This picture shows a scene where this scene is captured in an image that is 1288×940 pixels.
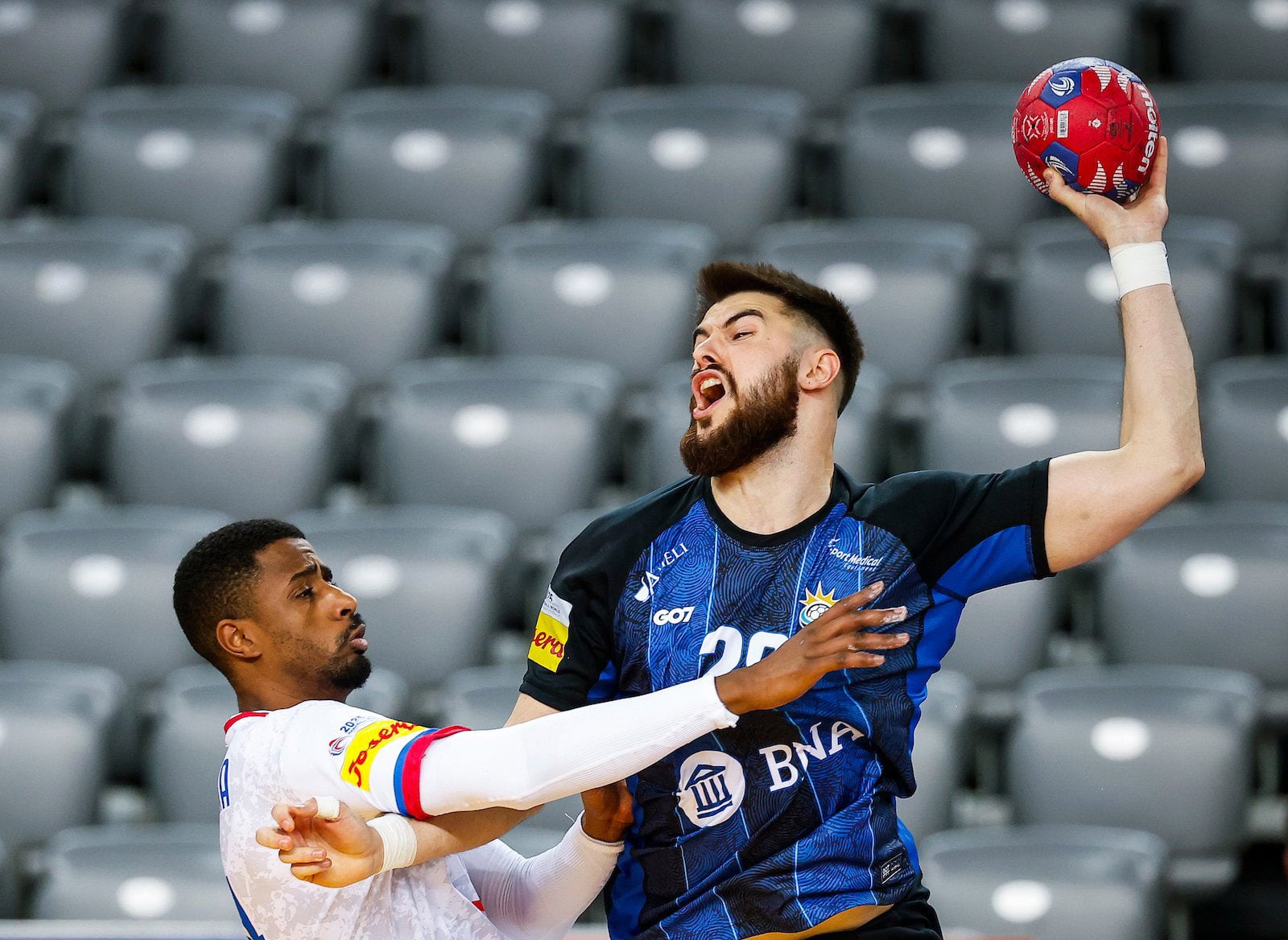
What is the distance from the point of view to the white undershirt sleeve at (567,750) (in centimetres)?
235

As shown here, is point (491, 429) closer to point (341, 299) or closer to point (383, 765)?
point (341, 299)

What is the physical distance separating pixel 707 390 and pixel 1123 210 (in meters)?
0.67

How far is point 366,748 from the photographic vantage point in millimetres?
2438

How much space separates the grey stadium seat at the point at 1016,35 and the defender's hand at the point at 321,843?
4509mm

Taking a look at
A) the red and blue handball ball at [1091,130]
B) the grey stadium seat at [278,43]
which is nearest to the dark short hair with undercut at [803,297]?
the red and blue handball ball at [1091,130]

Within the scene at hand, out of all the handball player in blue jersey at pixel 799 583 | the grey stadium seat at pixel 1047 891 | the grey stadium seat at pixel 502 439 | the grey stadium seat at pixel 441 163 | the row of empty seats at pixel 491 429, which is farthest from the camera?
the grey stadium seat at pixel 441 163

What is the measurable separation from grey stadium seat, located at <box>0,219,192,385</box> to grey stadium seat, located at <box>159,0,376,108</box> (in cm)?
119

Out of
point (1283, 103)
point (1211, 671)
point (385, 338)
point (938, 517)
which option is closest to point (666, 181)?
point (385, 338)

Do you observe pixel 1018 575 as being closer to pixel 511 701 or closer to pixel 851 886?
pixel 851 886

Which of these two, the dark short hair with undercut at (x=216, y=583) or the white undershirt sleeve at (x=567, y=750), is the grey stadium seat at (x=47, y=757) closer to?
the dark short hair with undercut at (x=216, y=583)

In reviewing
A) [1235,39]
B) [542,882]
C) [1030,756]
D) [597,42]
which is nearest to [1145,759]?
[1030,756]

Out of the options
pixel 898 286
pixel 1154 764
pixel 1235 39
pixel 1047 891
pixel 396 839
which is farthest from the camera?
pixel 1235 39

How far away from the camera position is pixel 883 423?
5.02 m

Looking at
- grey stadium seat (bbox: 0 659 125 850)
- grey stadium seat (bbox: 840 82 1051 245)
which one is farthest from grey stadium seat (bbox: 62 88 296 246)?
grey stadium seat (bbox: 0 659 125 850)
